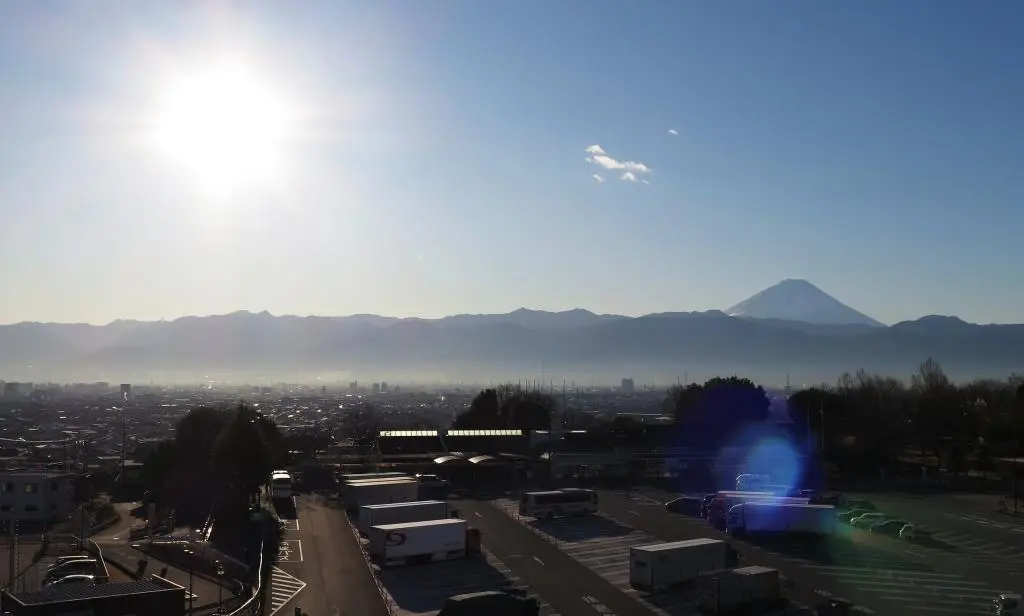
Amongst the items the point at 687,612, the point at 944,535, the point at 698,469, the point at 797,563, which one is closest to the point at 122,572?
the point at 687,612

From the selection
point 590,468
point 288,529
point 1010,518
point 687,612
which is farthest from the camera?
point 590,468

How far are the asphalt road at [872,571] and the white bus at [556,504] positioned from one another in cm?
197

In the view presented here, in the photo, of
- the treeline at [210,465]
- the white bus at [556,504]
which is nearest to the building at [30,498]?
the treeline at [210,465]

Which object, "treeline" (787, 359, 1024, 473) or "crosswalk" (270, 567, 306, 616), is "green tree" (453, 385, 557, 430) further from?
"crosswalk" (270, 567, 306, 616)

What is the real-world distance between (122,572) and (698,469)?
24141 millimetres

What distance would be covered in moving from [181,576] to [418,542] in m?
5.31

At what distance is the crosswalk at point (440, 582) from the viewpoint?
14672mm

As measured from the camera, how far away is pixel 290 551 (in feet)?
63.4

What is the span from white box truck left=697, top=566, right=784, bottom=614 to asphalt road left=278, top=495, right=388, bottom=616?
18.4 feet

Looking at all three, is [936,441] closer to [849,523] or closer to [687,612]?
[849,523]

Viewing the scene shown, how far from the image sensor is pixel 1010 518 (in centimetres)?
2391

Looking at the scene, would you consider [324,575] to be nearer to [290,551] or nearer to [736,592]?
[290,551]

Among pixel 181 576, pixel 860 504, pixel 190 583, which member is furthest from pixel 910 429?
pixel 190 583

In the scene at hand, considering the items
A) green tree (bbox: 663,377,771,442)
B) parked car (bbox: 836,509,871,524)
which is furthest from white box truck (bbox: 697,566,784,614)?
→ green tree (bbox: 663,377,771,442)
